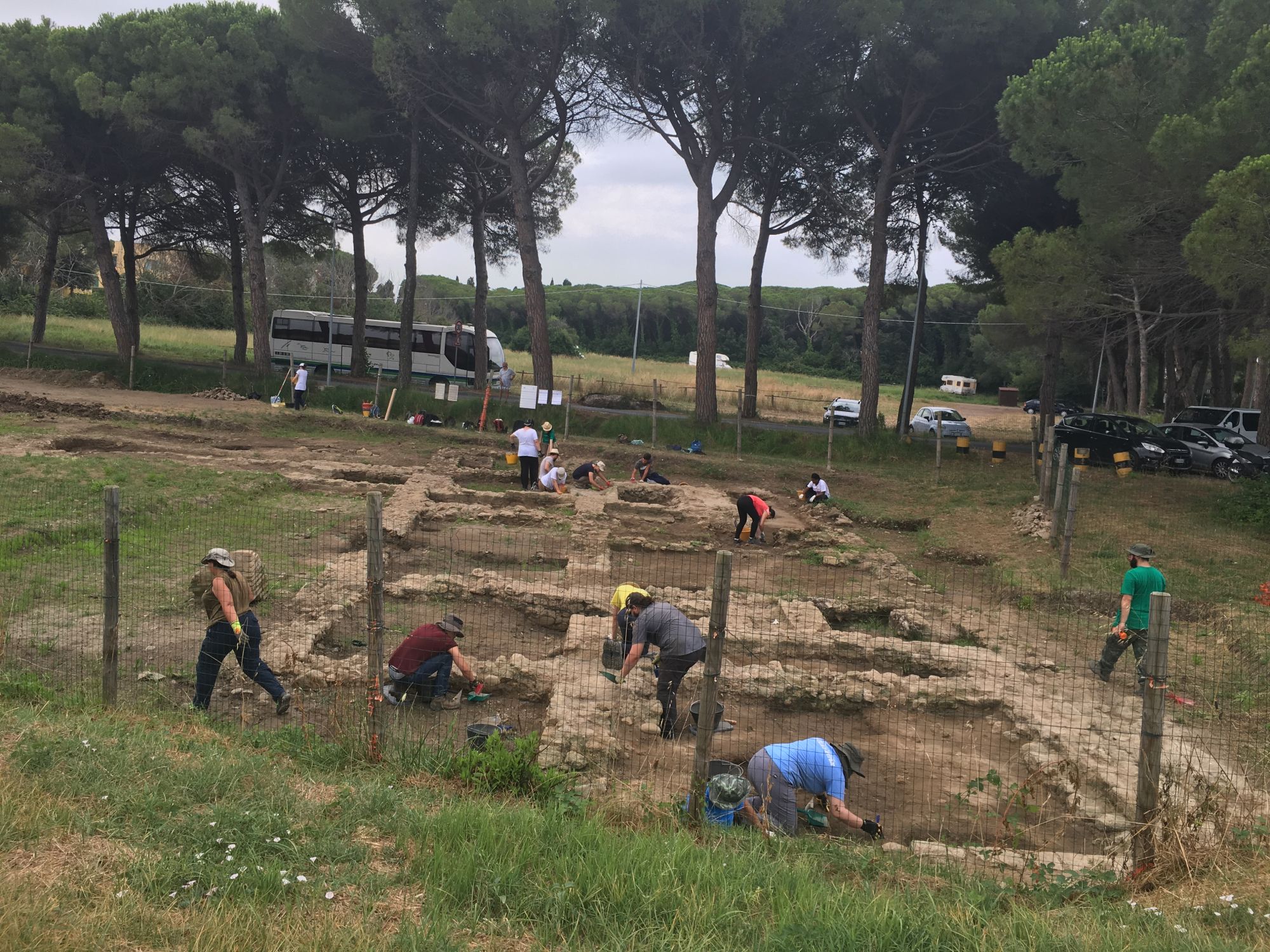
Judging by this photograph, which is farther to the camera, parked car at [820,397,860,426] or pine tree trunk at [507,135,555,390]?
parked car at [820,397,860,426]

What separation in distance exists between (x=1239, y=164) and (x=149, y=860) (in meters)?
18.0

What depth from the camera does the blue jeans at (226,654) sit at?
25.3 ft

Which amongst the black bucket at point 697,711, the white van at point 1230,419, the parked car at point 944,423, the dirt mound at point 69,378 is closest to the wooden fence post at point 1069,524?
the black bucket at point 697,711

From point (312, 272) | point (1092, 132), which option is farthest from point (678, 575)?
point (312, 272)

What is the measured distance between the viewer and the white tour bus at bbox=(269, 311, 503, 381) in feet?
130

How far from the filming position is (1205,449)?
25.9m

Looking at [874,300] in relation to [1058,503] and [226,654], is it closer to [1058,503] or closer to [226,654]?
[1058,503]

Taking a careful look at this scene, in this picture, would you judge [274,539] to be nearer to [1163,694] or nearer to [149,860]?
[149,860]

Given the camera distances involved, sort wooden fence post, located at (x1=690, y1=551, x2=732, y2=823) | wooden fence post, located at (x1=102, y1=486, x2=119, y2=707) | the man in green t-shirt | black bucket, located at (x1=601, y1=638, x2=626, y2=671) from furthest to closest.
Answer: the man in green t-shirt
black bucket, located at (x1=601, y1=638, x2=626, y2=671)
wooden fence post, located at (x1=102, y1=486, x2=119, y2=707)
wooden fence post, located at (x1=690, y1=551, x2=732, y2=823)

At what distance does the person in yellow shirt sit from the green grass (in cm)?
272

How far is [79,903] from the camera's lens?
432 cm

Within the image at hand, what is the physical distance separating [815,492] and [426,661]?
1346 centimetres

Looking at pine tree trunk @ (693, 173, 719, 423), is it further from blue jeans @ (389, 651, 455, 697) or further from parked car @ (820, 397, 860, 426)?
blue jeans @ (389, 651, 455, 697)

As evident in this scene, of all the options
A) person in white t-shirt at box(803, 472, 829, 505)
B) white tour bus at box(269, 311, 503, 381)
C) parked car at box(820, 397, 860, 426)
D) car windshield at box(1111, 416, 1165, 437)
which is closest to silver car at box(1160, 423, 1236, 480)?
car windshield at box(1111, 416, 1165, 437)
